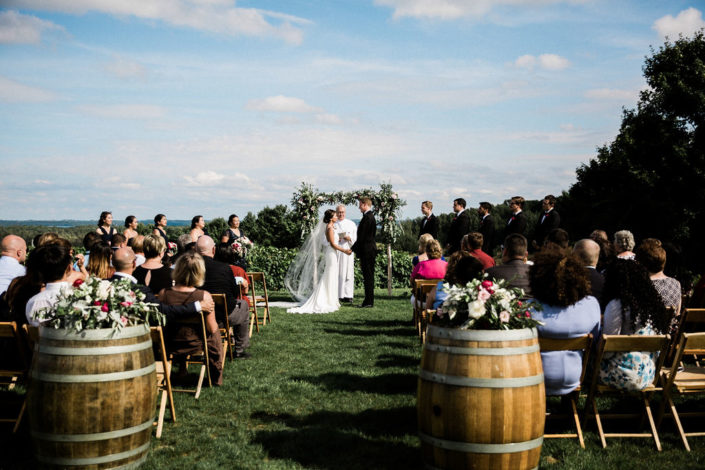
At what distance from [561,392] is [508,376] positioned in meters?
1.42

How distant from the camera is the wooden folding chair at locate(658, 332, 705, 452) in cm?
489

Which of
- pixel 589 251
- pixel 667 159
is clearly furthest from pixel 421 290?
pixel 667 159

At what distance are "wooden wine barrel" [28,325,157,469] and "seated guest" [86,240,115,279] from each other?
2474 mm

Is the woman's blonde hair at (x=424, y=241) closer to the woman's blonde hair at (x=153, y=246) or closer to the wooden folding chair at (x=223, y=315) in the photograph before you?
the wooden folding chair at (x=223, y=315)

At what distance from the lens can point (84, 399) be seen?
Answer: 3939 millimetres

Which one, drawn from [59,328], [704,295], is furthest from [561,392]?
[59,328]

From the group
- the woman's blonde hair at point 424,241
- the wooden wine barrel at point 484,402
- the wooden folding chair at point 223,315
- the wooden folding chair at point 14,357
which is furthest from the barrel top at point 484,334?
the woman's blonde hair at point 424,241

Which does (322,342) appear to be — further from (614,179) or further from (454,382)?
(614,179)

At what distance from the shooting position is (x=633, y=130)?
33.9 metres

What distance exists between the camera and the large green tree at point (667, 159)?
3088cm

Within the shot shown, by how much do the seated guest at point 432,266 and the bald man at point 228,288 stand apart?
2.99 metres

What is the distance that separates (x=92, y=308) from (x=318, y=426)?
7.93 feet

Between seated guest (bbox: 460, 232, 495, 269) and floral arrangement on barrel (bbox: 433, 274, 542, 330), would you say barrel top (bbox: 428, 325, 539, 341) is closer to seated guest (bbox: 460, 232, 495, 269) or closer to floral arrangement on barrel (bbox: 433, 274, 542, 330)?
floral arrangement on barrel (bbox: 433, 274, 542, 330)

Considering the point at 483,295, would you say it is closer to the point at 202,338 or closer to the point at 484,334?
the point at 484,334
